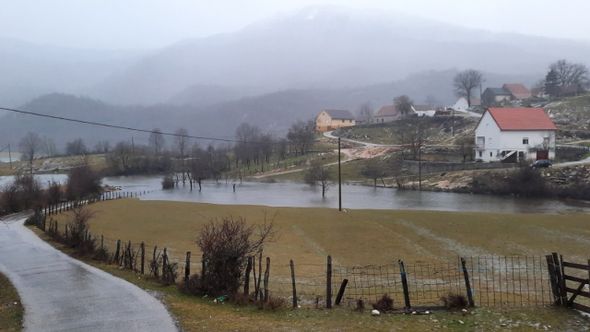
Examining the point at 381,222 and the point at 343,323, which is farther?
the point at 381,222

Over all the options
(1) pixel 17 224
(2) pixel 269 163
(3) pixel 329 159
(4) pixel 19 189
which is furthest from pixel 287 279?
(2) pixel 269 163

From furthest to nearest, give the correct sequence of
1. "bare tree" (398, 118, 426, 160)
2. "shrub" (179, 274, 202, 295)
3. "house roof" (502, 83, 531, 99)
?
"house roof" (502, 83, 531, 99)
"bare tree" (398, 118, 426, 160)
"shrub" (179, 274, 202, 295)

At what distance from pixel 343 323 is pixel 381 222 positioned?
25359 millimetres

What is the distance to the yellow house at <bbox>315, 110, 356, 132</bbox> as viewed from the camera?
596 ft

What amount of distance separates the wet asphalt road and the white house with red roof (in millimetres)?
76789

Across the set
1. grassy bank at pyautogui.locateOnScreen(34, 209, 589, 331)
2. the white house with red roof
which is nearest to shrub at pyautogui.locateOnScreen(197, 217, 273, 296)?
grassy bank at pyautogui.locateOnScreen(34, 209, 589, 331)

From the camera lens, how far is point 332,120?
182 meters

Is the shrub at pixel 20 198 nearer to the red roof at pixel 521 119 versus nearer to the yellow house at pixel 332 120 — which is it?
the red roof at pixel 521 119

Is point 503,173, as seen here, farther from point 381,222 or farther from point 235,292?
point 235,292

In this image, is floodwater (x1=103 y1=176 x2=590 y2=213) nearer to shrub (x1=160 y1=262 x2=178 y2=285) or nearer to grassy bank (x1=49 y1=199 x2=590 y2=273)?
grassy bank (x1=49 y1=199 x2=590 y2=273)

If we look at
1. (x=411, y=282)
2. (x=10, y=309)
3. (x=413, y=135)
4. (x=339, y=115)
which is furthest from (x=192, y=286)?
(x=339, y=115)

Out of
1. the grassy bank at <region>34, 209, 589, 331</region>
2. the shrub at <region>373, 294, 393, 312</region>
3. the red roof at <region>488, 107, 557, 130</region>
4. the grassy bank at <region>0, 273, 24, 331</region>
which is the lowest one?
the grassy bank at <region>0, 273, 24, 331</region>

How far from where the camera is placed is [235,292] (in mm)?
15938

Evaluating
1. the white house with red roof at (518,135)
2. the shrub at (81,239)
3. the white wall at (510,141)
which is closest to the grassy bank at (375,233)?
the shrub at (81,239)
